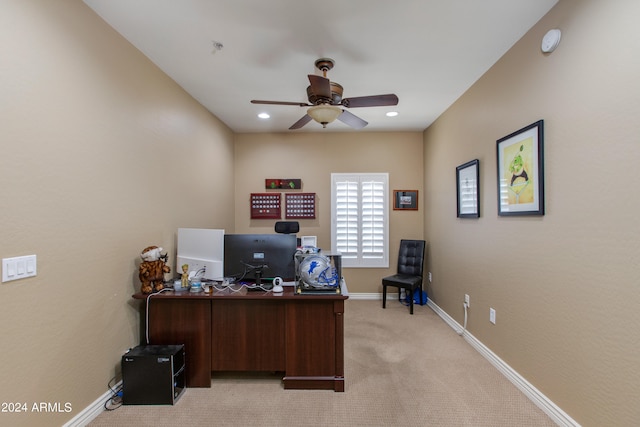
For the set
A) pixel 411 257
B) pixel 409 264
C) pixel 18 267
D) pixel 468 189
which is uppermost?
pixel 468 189

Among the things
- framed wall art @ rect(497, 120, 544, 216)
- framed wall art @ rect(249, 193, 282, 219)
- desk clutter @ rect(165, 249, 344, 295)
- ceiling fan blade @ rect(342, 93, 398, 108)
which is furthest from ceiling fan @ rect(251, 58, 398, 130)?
framed wall art @ rect(249, 193, 282, 219)

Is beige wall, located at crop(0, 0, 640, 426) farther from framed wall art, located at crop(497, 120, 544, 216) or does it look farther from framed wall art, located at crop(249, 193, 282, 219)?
framed wall art, located at crop(249, 193, 282, 219)

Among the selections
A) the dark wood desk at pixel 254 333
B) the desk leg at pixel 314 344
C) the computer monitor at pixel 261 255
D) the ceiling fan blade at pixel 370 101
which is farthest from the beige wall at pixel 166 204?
the desk leg at pixel 314 344

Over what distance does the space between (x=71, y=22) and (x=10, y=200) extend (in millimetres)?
1192

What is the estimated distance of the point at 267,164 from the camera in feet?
16.2

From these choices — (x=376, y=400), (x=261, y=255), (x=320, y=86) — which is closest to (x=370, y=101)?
(x=320, y=86)

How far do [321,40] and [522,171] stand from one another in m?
1.90

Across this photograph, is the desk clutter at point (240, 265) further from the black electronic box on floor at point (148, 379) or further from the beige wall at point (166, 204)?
the black electronic box on floor at point (148, 379)

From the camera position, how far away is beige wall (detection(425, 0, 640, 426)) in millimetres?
1552

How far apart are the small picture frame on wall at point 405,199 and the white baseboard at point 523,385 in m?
2.02

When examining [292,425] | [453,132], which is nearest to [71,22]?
[292,425]

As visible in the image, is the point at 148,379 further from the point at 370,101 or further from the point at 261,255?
the point at 370,101

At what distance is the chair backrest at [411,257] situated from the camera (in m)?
4.52

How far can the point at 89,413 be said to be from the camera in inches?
78.6
